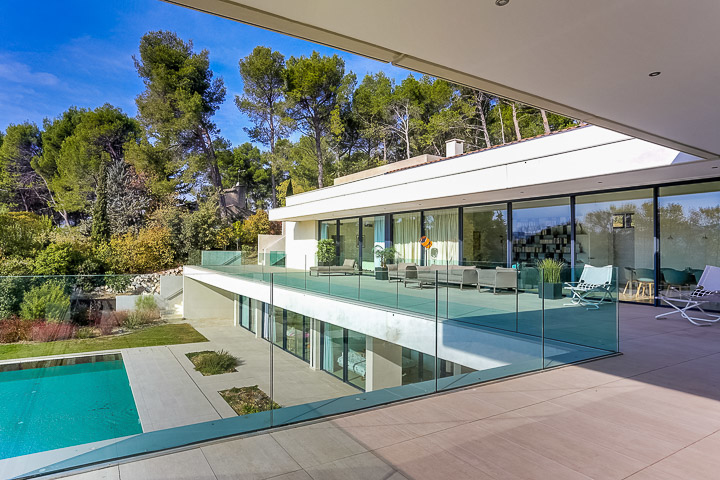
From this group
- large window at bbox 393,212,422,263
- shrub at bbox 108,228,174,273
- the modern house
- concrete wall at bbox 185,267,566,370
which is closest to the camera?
concrete wall at bbox 185,267,566,370

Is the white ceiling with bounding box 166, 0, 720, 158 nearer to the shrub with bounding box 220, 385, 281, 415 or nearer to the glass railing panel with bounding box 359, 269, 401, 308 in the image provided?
the shrub with bounding box 220, 385, 281, 415

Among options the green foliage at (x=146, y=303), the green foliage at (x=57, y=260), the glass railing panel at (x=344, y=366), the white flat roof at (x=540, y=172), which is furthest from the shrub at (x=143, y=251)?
the green foliage at (x=146, y=303)

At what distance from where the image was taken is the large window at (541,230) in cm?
1108

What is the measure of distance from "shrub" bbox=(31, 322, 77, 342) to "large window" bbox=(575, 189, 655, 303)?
1015 cm

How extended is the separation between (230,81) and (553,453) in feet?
127

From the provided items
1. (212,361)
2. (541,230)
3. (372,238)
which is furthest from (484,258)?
(212,361)

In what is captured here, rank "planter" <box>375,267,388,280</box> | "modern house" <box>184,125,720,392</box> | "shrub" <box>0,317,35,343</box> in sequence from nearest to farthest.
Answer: "shrub" <box>0,317,35,343</box> < "modern house" <box>184,125,720,392</box> < "planter" <box>375,267,388,280</box>

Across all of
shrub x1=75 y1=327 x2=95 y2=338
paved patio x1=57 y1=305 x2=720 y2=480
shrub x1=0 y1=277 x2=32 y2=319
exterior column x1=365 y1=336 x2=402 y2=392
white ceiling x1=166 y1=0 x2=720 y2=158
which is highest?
white ceiling x1=166 y1=0 x2=720 y2=158

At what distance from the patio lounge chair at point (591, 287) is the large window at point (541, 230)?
5.46m

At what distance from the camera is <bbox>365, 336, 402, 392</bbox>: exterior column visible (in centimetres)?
465

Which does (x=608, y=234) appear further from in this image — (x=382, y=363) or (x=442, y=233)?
(x=382, y=363)

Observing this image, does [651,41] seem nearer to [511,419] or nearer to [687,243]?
[511,419]

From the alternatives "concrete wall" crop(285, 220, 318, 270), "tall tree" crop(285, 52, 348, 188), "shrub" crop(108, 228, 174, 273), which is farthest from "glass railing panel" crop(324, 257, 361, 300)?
"tall tree" crop(285, 52, 348, 188)

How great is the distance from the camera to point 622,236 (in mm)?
10086
